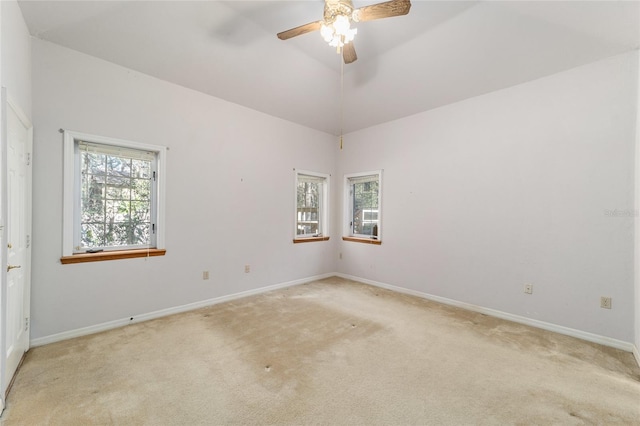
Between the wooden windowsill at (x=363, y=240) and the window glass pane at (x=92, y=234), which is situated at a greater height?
the window glass pane at (x=92, y=234)

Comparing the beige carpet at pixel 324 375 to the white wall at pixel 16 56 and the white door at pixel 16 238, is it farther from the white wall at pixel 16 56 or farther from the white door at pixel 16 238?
the white wall at pixel 16 56

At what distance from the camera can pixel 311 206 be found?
201 inches

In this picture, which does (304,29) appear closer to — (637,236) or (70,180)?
(70,180)

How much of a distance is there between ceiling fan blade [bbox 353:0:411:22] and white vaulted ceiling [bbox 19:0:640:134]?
52 cm

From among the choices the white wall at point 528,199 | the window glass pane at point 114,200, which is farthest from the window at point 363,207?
the window glass pane at point 114,200

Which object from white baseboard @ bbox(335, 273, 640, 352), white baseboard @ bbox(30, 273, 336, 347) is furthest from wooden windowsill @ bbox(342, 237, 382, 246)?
white baseboard @ bbox(30, 273, 336, 347)

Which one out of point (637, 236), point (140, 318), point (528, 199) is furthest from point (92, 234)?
point (637, 236)

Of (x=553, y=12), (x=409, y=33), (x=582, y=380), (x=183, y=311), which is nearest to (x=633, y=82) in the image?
(x=553, y=12)

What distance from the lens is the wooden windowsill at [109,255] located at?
8.59ft

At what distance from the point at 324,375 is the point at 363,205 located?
11.2 feet

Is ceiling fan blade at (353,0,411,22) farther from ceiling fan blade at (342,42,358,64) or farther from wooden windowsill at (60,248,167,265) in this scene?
wooden windowsill at (60,248,167,265)

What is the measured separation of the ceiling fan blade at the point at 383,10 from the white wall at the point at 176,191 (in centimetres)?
239

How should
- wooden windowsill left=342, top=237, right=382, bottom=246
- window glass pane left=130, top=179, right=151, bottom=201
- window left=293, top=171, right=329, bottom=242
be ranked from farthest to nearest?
window left=293, top=171, right=329, bottom=242
wooden windowsill left=342, top=237, right=382, bottom=246
window glass pane left=130, top=179, right=151, bottom=201

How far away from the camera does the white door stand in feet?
6.06
